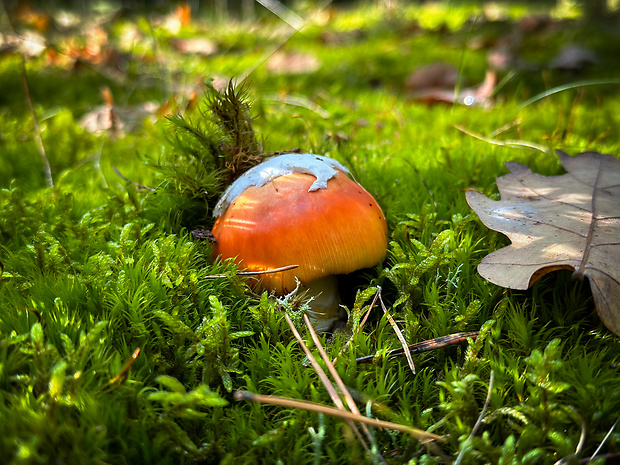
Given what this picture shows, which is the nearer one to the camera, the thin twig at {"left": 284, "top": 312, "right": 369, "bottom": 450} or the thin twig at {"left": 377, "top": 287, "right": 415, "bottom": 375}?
the thin twig at {"left": 284, "top": 312, "right": 369, "bottom": 450}

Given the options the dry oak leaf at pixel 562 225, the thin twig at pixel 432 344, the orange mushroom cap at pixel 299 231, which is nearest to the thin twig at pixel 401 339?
the thin twig at pixel 432 344

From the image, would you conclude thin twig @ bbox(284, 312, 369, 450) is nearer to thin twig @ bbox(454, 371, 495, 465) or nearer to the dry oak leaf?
thin twig @ bbox(454, 371, 495, 465)

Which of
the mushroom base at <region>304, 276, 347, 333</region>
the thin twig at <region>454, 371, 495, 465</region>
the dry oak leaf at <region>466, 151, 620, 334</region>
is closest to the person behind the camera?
the thin twig at <region>454, 371, 495, 465</region>

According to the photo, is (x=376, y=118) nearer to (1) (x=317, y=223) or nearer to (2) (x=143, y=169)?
(2) (x=143, y=169)

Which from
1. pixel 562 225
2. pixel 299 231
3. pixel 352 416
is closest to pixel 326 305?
pixel 299 231

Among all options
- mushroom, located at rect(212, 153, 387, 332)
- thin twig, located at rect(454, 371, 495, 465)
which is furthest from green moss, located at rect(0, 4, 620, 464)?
mushroom, located at rect(212, 153, 387, 332)

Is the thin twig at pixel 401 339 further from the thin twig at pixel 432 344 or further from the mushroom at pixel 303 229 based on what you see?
the mushroom at pixel 303 229
